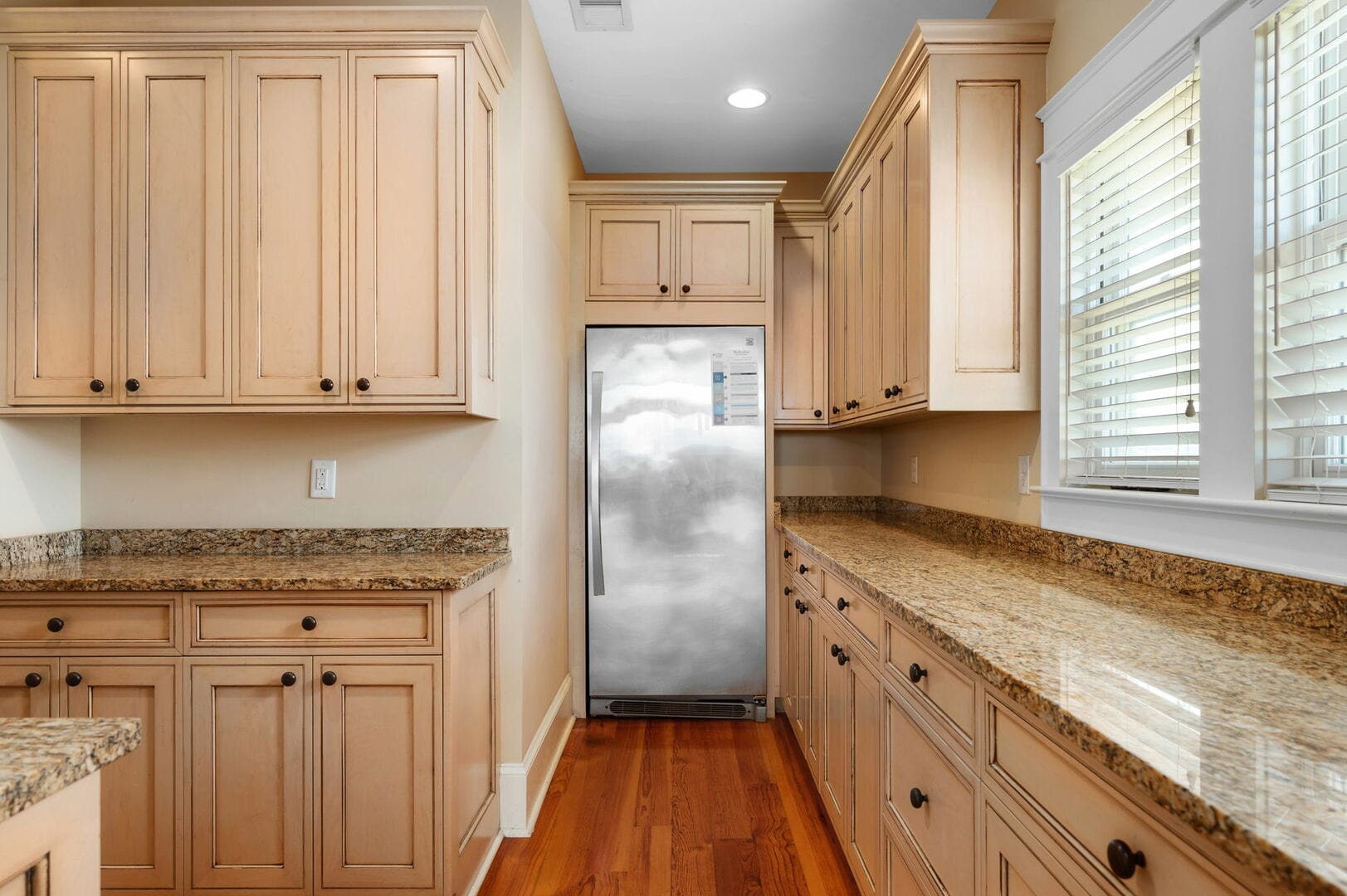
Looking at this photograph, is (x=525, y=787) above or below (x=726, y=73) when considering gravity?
below

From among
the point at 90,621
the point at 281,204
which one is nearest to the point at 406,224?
the point at 281,204

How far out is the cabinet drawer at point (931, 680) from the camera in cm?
114

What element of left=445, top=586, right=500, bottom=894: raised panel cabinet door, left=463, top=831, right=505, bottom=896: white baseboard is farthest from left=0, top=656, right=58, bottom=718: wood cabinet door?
left=463, top=831, right=505, bottom=896: white baseboard

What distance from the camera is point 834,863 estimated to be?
208 cm

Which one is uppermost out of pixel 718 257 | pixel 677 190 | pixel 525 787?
pixel 677 190

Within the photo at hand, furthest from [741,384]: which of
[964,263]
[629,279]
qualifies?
[964,263]

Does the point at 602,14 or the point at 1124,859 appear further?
the point at 602,14

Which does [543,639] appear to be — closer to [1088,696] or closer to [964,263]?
[964,263]

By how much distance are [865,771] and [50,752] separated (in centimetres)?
160

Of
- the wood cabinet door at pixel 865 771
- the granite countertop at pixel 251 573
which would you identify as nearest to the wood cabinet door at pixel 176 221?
the granite countertop at pixel 251 573

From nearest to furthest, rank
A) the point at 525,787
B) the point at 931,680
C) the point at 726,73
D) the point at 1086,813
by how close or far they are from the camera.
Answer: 1. the point at 1086,813
2. the point at 931,680
3. the point at 525,787
4. the point at 726,73

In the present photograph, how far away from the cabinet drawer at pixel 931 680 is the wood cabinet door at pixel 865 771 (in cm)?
15

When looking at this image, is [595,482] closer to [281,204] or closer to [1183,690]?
[281,204]

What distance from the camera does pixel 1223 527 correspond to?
134 centimetres
